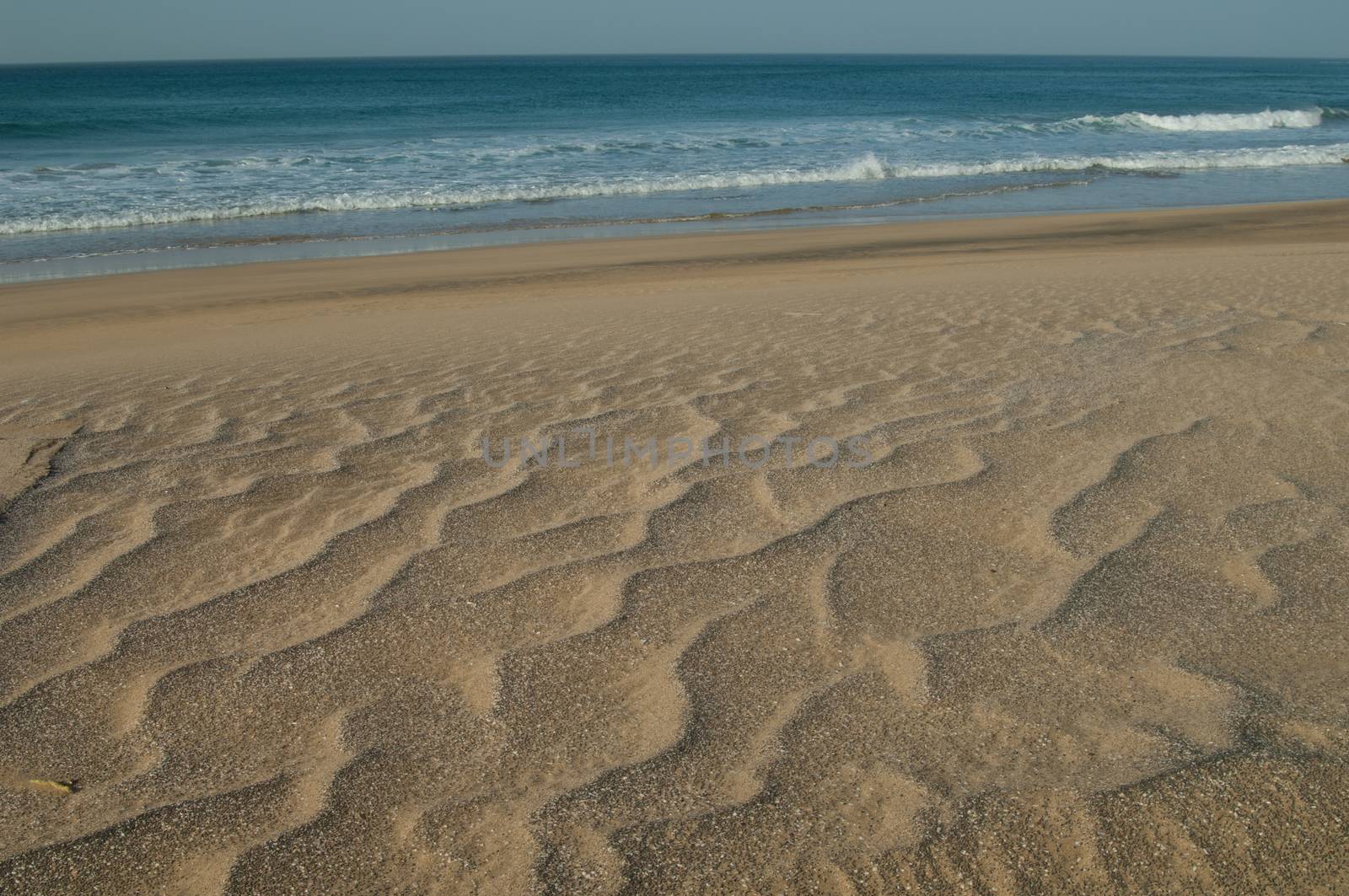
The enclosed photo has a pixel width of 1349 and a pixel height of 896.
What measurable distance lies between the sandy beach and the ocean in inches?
317

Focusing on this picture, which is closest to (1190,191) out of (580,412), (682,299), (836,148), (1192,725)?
(836,148)

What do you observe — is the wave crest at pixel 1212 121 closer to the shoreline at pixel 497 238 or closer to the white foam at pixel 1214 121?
the white foam at pixel 1214 121

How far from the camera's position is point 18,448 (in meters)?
3.56

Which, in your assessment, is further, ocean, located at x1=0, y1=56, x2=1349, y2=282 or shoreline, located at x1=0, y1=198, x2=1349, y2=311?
ocean, located at x1=0, y1=56, x2=1349, y2=282

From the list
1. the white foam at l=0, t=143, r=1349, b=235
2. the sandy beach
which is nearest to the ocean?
the white foam at l=0, t=143, r=1349, b=235

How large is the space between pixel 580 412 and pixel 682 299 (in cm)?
328

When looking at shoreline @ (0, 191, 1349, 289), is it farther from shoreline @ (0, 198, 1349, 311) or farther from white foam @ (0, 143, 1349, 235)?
white foam @ (0, 143, 1349, 235)

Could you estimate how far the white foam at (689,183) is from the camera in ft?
43.8

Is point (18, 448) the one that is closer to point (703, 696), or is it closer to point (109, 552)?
point (109, 552)

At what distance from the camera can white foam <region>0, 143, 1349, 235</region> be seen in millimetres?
13359

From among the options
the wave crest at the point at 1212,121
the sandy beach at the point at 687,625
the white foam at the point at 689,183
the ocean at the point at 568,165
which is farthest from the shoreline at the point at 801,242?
the wave crest at the point at 1212,121

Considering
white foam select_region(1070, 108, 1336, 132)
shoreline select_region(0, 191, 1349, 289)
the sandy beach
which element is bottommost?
shoreline select_region(0, 191, 1349, 289)

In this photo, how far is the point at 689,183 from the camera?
1694 centimetres

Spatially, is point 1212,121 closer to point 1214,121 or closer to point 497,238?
point 1214,121
